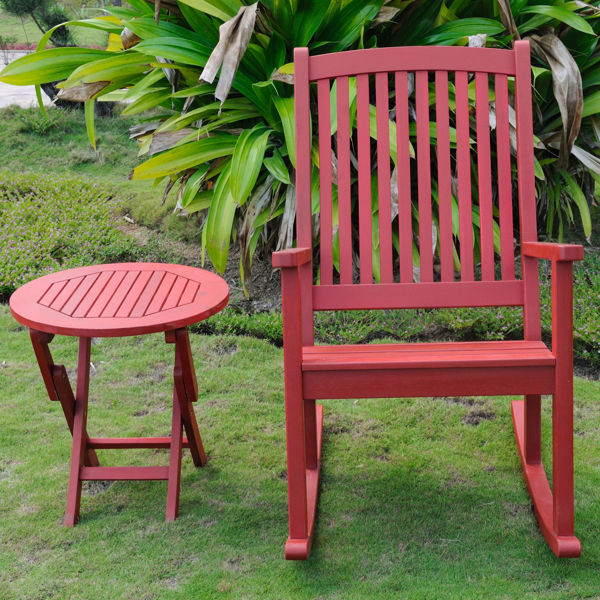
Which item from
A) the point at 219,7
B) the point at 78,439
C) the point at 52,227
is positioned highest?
the point at 219,7

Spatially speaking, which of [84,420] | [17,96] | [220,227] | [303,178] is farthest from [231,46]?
[17,96]

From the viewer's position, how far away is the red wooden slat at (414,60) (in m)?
2.43

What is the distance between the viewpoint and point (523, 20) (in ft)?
12.9

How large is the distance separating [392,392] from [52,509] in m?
1.20

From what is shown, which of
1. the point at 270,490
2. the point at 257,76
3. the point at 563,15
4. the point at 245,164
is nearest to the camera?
the point at 270,490

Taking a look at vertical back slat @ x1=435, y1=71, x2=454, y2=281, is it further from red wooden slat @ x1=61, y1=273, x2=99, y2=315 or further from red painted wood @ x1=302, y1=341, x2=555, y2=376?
red wooden slat @ x1=61, y1=273, x2=99, y2=315

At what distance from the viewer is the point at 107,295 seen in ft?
7.86

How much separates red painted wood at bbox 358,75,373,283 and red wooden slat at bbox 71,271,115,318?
2.82 feet

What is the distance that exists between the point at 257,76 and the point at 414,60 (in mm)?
1495

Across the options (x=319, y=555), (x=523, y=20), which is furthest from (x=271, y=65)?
(x=319, y=555)

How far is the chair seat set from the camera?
2014 mm

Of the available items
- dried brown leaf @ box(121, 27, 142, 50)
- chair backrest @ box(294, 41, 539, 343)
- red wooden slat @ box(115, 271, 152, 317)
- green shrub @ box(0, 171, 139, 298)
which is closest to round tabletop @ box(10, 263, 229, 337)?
red wooden slat @ box(115, 271, 152, 317)

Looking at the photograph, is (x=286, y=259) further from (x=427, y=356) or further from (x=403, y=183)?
(x=403, y=183)

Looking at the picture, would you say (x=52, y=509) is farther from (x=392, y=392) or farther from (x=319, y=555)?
(x=392, y=392)
